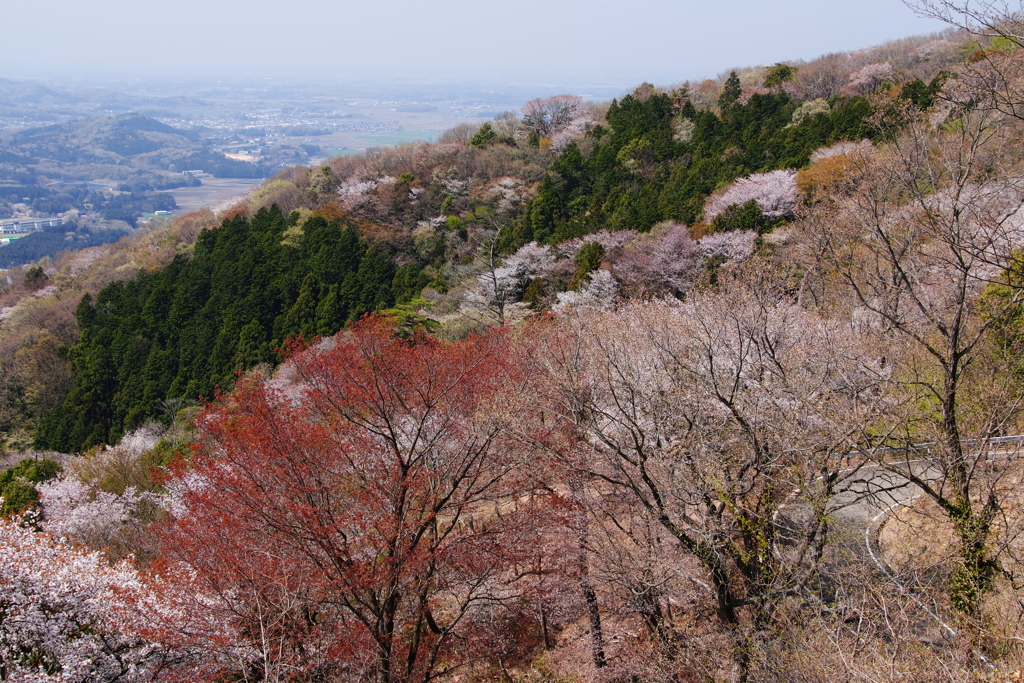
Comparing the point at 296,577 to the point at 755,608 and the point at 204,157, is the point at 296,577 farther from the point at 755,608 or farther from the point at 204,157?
the point at 204,157

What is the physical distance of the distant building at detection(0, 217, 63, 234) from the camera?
68.9 metres

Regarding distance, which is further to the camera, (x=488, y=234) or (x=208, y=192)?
(x=208, y=192)

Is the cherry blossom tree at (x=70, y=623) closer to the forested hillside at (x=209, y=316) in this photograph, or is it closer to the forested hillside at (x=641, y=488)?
the forested hillside at (x=641, y=488)

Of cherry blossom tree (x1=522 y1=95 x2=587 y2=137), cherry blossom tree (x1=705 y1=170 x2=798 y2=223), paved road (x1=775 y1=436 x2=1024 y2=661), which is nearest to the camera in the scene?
paved road (x1=775 y1=436 x2=1024 y2=661)

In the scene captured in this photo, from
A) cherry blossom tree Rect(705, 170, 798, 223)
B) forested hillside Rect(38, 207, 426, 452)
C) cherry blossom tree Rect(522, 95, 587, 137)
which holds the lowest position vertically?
forested hillside Rect(38, 207, 426, 452)

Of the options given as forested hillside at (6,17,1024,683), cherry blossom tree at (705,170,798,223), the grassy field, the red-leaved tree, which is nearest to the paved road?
forested hillside at (6,17,1024,683)

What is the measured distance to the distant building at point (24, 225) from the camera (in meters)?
68.9

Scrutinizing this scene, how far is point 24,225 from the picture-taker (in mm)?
69938

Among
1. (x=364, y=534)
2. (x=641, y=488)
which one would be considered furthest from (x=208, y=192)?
(x=641, y=488)

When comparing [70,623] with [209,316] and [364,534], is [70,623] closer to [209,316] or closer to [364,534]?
[364,534]

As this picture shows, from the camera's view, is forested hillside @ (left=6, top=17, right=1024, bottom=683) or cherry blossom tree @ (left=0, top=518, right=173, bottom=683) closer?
forested hillside @ (left=6, top=17, right=1024, bottom=683)

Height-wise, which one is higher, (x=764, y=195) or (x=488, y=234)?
(x=764, y=195)

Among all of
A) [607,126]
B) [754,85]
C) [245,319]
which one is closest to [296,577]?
[245,319]

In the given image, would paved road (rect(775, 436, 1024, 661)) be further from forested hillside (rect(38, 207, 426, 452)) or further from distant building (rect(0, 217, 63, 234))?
distant building (rect(0, 217, 63, 234))
